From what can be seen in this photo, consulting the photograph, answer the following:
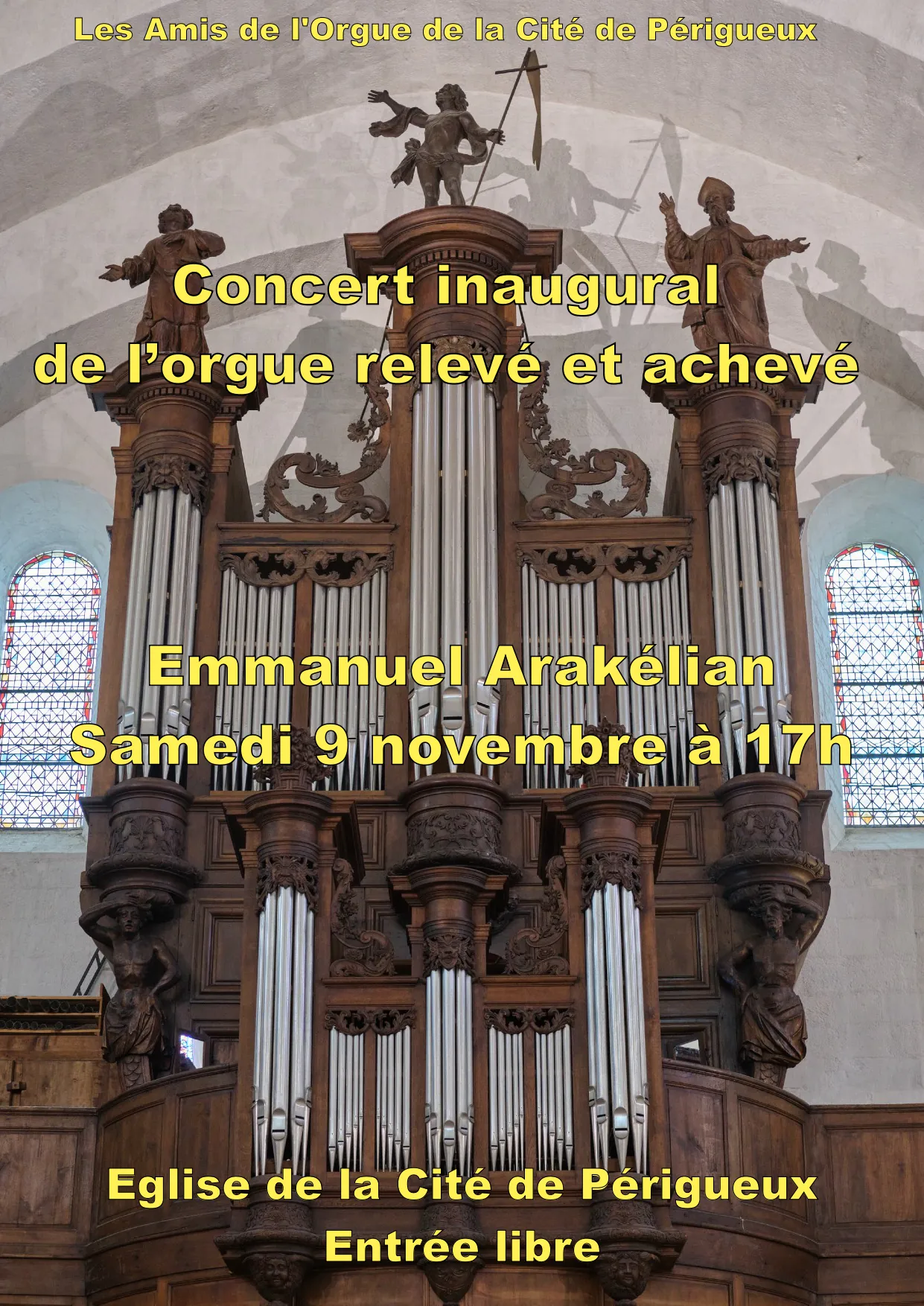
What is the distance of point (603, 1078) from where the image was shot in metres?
11.7

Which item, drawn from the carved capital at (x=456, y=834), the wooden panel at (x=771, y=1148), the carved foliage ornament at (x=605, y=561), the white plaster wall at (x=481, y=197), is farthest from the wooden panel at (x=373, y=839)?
the white plaster wall at (x=481, y=197)

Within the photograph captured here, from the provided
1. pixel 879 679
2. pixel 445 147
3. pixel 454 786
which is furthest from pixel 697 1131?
pixel 445 147

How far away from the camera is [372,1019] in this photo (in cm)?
1199

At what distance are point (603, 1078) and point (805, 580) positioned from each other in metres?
8.31

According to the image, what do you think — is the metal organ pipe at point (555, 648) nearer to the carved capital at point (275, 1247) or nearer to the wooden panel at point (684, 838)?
the wooden panel at point (684, 838)

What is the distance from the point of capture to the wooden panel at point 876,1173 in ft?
41.8

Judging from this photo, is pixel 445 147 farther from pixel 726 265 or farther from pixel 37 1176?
pixel 37 1176

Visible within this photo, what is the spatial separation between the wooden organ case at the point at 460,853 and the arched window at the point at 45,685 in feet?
10.9

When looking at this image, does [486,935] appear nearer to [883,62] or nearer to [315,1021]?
[315,1021]

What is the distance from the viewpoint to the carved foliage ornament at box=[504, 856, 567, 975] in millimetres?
12109

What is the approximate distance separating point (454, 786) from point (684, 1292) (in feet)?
12.0

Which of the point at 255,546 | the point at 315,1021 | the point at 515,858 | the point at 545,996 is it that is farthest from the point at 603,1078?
the point at 255,546

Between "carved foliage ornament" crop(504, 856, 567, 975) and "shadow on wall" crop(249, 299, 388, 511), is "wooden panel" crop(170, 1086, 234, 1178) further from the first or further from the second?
"shadow on wall" crop(249, 299, 388, 511)

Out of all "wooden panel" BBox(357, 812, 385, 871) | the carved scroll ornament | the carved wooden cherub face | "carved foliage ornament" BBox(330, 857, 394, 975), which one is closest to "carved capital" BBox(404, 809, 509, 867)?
"wooden panel" BBox(357, 812, 385, 871)
